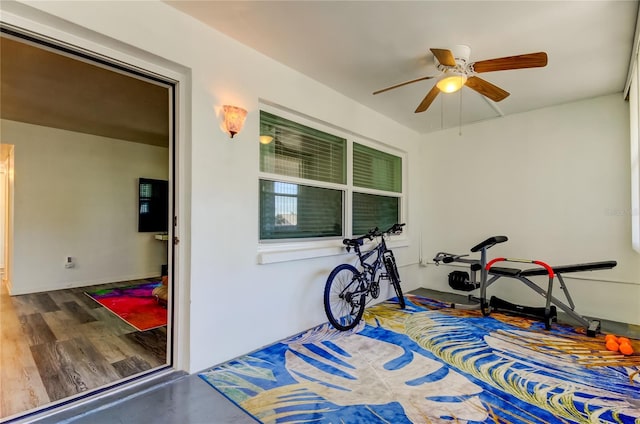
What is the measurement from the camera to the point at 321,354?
265 centimetres

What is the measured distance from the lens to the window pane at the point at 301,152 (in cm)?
301

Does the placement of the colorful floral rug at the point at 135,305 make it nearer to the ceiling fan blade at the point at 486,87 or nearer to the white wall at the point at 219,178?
the white wall at the point at 219,178

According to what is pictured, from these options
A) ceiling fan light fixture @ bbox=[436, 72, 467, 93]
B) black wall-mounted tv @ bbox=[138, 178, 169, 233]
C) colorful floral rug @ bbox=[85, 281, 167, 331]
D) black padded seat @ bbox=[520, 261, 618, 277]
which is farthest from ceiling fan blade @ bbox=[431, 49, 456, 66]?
black wall-mounted tv @ bbox=[138, 178, 169, 233]

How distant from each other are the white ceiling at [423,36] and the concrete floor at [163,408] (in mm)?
2694

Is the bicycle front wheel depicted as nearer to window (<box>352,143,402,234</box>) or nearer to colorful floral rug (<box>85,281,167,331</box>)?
window (<box>352,143,402,234</box>)

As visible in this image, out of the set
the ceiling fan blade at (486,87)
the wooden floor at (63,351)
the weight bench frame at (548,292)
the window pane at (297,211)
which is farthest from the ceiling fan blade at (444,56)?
the wooden floor at (63,351)

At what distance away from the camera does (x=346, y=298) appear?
132 inches

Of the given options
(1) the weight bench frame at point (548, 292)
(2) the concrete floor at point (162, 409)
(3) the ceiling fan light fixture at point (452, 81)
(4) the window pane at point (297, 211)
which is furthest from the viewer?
(1) the weight bench frame at point (548, 292)

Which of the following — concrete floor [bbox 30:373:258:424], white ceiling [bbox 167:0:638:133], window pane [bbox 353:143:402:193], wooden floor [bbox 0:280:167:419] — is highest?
white ceiling [bbox 167:0:638:133]

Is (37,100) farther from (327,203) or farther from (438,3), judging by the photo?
(438,3)

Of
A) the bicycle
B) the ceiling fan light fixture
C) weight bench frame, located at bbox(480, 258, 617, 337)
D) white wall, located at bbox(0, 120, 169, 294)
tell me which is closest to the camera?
the ceiling fan light fixture

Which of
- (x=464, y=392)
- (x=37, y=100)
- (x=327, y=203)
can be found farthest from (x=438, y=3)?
(x=37, y=100)

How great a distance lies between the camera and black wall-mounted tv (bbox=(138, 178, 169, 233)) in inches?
236

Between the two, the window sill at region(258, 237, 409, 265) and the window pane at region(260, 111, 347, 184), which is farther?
the window pane at region(260, 111, 347, 184)
